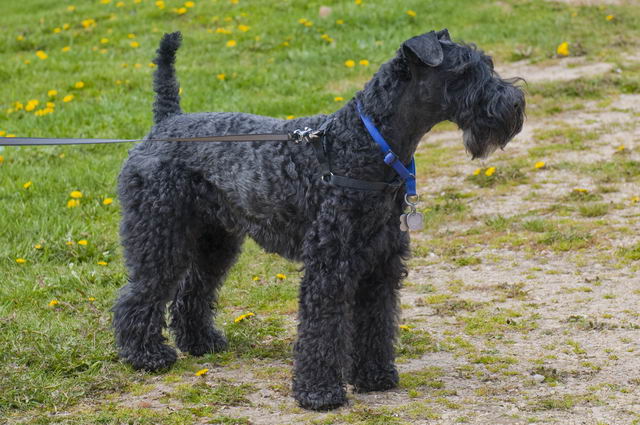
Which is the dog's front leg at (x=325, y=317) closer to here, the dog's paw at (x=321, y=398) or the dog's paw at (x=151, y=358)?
the dog's paw at (x=321, y=398)

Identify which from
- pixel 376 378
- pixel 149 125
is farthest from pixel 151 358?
pixel 149 125

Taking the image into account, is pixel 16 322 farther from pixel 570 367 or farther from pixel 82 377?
pixel 570 367

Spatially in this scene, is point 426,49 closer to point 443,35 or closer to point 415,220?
point 443,35

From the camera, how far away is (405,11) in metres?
12.8

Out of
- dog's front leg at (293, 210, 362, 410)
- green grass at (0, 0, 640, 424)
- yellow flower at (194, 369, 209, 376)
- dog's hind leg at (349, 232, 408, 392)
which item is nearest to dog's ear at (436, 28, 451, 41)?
dog's front leg at (293, 210, 362, 410)

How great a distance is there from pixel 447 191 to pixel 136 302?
12.7 ft

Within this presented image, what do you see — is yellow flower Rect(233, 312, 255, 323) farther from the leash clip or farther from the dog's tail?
the leash clip

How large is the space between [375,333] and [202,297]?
3.94ft

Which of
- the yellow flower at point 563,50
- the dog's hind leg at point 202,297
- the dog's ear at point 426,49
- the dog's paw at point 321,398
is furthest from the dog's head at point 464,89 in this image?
the yellow flower at point 563,50

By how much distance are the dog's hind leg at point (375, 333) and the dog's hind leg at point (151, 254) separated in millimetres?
1057

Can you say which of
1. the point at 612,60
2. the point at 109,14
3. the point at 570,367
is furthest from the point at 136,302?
the point at 109,14

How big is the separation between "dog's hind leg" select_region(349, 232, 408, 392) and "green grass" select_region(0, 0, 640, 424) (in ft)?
1.17

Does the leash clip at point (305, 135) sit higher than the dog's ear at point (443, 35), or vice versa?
the dog's ear at point (443, 35)

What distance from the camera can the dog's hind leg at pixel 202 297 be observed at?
5.15 m
